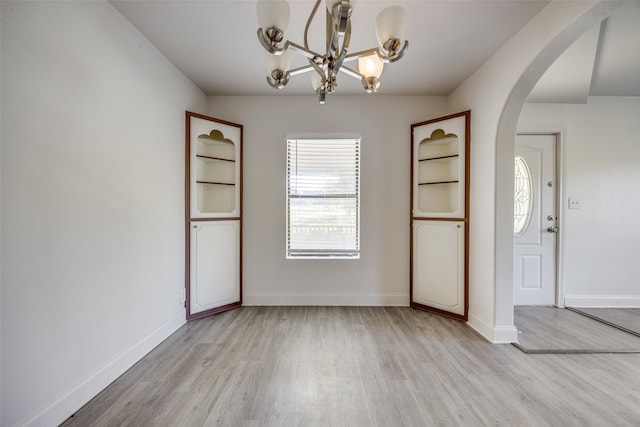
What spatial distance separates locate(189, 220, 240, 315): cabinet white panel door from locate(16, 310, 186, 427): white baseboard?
50 centimetres

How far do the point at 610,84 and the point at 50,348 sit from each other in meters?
5.43

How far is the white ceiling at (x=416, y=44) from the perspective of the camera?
179cm

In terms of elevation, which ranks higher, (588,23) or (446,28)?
(446,28)

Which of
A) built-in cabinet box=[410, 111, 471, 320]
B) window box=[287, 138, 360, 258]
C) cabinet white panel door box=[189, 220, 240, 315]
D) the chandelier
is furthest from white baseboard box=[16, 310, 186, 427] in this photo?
built-in cabinet box=[410, 111, 471, 320]

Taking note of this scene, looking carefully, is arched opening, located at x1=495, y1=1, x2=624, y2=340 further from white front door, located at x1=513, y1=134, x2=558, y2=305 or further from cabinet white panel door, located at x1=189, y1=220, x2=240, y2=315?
cabinet white panel door, located at x1=189, y1=220, x2=240, y2=315

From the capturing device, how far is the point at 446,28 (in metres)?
1.97

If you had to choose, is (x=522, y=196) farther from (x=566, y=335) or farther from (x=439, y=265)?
(x=566, y=335)

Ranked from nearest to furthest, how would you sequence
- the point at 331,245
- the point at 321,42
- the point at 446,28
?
the point at 446,28, the point at 321,42, the point at 331,245

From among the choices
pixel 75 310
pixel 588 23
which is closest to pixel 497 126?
pixel 588 23

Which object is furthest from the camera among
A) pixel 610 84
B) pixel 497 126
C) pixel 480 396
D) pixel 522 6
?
pixel 610 84

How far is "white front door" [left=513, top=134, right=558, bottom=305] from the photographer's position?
3.17 metres

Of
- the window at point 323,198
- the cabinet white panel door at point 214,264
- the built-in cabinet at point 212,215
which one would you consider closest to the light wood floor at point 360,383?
the cabinet white panel door at point 214,264

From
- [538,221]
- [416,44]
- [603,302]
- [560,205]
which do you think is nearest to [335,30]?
[416,44]

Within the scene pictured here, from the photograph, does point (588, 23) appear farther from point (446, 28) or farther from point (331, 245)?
point (331, 245)
